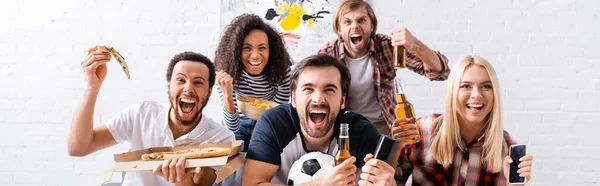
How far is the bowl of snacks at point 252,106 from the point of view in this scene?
301cm

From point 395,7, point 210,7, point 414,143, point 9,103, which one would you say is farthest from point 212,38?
point 414,143

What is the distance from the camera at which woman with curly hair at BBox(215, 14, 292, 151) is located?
3229 millimetres

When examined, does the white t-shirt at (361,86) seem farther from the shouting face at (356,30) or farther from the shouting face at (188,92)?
the shouting face at (188,92)

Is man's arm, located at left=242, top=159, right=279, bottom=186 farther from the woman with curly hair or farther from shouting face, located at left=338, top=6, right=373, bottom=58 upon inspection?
shouting face, located at left=338, top=6, right=373, bottom=58

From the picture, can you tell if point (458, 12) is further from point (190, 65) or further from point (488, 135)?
point (190, 65)

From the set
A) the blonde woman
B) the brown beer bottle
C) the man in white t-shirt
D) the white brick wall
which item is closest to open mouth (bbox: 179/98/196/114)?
the man in white t-shirt

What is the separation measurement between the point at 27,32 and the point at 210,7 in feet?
4.74

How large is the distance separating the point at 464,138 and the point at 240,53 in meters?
1.28

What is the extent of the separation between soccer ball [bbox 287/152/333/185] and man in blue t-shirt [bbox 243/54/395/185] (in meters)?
0.08

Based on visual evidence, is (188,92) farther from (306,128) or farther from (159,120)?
(306,128)

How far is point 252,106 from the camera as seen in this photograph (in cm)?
302

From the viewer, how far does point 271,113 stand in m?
2.60

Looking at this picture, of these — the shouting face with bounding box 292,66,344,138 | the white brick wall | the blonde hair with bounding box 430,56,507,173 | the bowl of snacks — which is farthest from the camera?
the white brick wall

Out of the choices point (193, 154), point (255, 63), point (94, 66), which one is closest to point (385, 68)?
point (255, 63)
